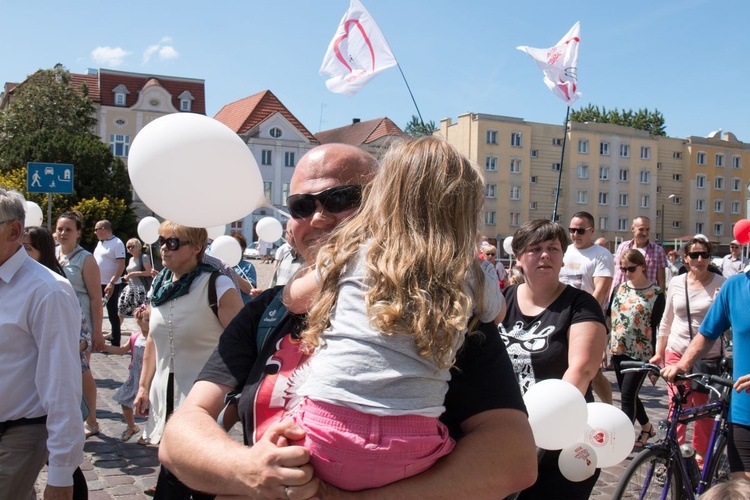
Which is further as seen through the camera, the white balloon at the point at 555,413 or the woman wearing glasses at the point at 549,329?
the woman wearing glasses at the point at 549,329

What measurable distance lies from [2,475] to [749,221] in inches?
282

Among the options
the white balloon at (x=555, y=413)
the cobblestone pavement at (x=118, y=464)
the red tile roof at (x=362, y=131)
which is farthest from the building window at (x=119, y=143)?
the white balloon at (x=555, y=413)

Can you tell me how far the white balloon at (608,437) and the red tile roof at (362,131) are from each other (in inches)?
2455

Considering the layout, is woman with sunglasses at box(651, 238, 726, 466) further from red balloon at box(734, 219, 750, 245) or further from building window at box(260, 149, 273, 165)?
building window at box(260, 149, 273, 165)

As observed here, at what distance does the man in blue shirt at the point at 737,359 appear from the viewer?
3.91 metres

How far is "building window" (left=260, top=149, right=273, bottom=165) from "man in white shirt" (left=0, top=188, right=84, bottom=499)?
58962mm

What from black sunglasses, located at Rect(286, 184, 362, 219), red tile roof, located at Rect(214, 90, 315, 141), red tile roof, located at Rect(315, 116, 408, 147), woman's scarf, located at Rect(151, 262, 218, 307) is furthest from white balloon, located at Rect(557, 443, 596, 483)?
red tile roof, located at Rect(315, 116, 408, 147)

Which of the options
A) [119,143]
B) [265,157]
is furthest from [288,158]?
[119,143]

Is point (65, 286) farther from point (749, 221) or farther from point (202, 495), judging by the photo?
point (749, 221)

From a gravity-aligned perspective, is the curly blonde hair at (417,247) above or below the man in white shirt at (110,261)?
above

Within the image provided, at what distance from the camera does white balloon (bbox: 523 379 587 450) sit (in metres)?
2.67

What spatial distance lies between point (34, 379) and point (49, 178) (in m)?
8.63

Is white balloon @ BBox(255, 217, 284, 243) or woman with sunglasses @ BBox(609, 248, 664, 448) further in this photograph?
white balloon @ BBox(255, 217, 284, 243)

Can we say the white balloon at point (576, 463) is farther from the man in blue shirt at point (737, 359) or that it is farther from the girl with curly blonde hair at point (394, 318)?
the girl with curly blonde hair at point (394, 318)
